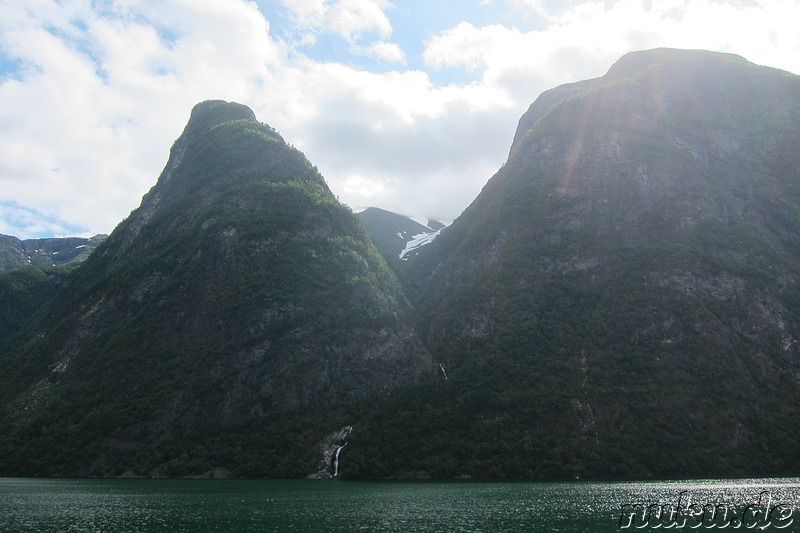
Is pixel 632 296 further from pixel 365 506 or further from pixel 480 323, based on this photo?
pixel 365 506

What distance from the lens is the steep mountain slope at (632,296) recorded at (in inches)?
3728

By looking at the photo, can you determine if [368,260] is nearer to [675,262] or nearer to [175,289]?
[175,289]

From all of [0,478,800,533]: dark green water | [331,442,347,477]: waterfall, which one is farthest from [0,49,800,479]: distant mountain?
[0,478,800,533]: dark green water

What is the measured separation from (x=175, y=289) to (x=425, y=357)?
57.7 meters

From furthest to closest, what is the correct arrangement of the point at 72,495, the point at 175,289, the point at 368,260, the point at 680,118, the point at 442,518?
1. the point at 680,118
2. the point at 368,260
3. the point at 175,289
4. the point at 72,495
5. the point at 442,518

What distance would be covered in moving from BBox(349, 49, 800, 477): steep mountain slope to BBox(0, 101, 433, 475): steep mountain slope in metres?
14.6

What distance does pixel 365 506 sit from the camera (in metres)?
57.4

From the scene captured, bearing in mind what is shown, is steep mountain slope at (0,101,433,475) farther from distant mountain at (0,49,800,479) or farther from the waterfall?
the waterfall

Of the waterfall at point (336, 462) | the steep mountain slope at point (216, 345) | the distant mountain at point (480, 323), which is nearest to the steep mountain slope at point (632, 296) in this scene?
the distant mountain at point (480, 323)

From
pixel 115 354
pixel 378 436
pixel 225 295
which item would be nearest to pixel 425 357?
pixel 378 436

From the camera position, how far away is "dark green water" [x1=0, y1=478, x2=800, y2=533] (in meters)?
44.1

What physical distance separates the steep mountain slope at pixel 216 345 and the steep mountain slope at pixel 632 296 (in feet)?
48.0

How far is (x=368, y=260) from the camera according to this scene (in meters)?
147

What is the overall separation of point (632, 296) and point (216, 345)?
278ft
